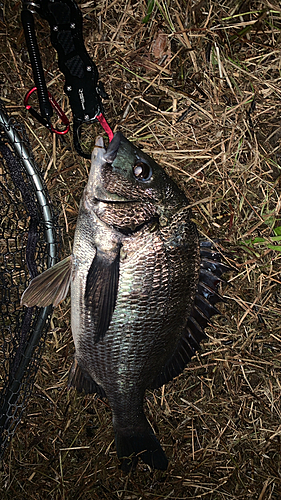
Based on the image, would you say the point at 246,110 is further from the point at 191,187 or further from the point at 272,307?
the point at 272,307

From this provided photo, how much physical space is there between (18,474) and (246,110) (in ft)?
10.5

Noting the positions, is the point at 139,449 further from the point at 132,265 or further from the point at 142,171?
the point at 142,171

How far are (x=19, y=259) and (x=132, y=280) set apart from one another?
3.85 feet

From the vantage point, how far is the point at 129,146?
5.79 ft

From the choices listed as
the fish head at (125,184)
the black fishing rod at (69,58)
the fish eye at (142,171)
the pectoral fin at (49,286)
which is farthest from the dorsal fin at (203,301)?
the black fishing rod at (69,58)

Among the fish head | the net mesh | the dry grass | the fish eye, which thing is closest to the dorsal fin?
the dry grass

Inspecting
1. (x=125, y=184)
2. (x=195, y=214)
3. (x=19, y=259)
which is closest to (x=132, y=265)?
(x=125, y=184)

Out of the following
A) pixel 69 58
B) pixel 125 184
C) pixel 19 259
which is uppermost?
pixel 69 58

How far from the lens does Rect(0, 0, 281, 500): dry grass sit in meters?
2.29

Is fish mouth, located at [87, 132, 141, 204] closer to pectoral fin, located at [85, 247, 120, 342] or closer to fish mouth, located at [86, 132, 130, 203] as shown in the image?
fish mouth, located at [86, 132, 130, 203]

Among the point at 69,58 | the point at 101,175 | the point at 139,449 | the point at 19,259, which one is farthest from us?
the point at 19,259

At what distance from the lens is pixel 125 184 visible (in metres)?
1.76

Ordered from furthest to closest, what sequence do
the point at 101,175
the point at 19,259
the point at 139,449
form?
1. the point at 19,259
2. the point at 139,449
3. the point at 101,175

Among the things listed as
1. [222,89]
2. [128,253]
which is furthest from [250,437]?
[222,89]
